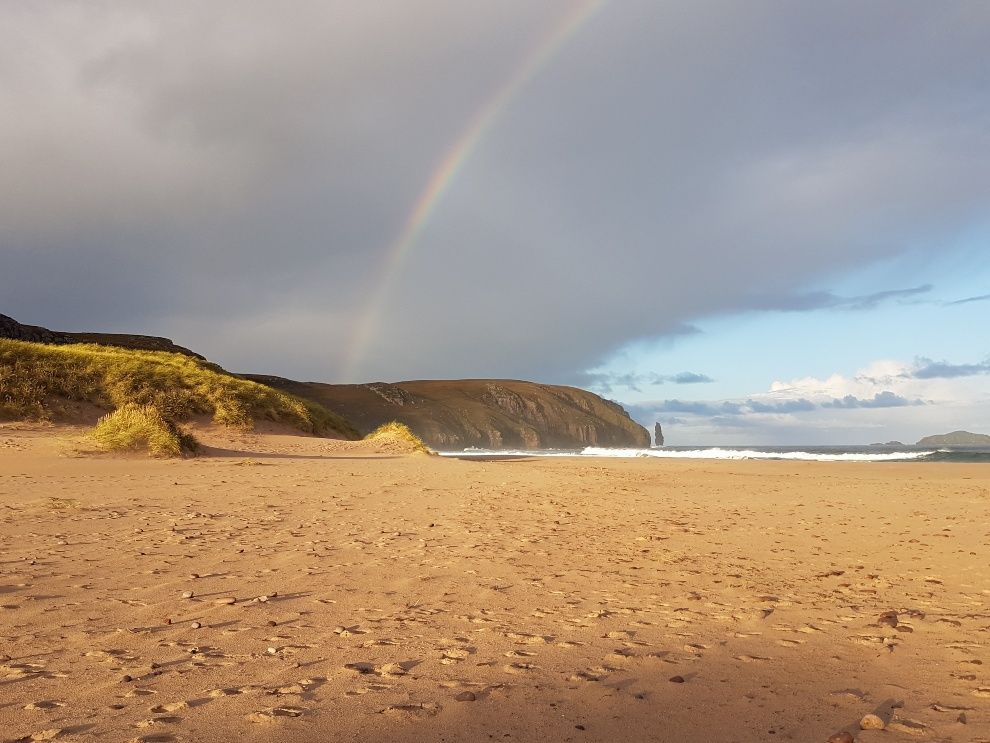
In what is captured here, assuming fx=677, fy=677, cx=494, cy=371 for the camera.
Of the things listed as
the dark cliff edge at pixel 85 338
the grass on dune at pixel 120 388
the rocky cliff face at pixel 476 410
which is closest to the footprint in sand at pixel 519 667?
the grass on dune at pixel 120 388

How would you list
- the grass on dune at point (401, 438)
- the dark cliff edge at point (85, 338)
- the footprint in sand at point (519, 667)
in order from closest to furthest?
1. the footprint in sand at point (519, 667)
2. the grass on dune at point (401, 438)
3. the dark cliff edge at point (85, 338)

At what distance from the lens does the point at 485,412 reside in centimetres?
8388

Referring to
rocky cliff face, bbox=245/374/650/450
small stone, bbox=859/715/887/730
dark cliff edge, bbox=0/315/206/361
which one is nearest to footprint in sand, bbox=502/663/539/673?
small stone, bbox=859/715/887/730

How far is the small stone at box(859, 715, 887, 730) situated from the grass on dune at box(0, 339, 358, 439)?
18.9m

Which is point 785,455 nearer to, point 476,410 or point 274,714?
point 274,714

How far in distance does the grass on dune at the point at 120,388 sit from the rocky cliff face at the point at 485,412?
38954 mm

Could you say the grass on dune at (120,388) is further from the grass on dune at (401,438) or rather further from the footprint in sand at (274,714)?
the footprint in sand at (274,714)

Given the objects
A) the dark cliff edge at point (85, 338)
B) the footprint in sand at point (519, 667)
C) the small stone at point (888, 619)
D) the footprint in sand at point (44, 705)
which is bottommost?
the footprint in sand at point (519, 667)

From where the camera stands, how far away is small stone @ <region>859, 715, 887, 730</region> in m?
2.87

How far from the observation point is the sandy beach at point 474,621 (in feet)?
9.65

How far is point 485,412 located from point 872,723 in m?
81.1

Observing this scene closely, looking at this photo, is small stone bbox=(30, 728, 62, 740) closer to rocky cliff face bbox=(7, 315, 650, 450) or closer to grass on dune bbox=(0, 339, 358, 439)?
grass on dune bbox=(0, 339, 358, 439)

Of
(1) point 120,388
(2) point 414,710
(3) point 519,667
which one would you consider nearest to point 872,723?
(3) point 519,667

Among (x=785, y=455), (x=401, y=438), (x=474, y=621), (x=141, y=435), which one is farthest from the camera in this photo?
(x=785, y=455)
